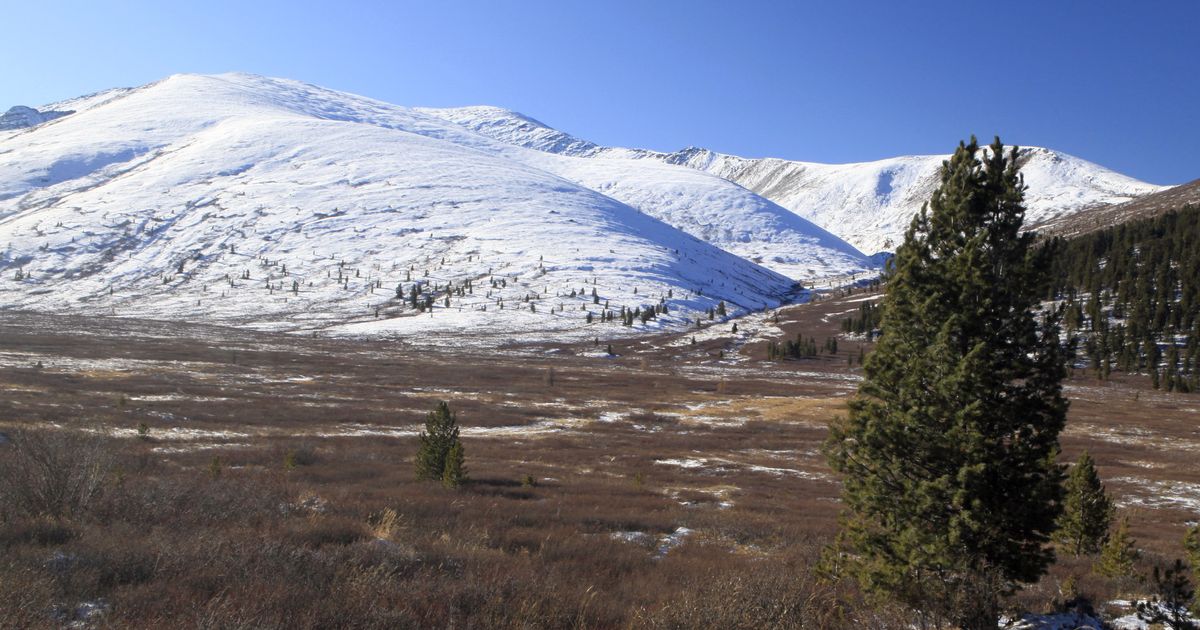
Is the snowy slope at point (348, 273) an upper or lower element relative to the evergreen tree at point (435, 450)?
upper

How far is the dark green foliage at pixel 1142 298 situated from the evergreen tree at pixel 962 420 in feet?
255

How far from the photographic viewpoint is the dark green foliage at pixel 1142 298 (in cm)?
8644

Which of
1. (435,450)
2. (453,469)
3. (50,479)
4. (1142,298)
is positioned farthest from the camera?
(1142,298)

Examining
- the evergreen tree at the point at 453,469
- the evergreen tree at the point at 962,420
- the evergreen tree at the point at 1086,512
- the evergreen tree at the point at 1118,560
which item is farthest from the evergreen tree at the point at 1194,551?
the evergreen tree at the point at 453,469

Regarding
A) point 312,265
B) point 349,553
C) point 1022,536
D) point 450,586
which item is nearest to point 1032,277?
point 1022,536

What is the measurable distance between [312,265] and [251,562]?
181 meters

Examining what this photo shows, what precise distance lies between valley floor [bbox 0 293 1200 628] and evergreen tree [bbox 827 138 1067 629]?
112 centimetres

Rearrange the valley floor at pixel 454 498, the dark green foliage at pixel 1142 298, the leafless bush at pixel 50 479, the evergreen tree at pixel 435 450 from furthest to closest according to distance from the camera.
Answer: the dark green foliage at pixel 1142 298, the evergreen tree at pixel 435 450, the leafless bush at pixel 50 479, the valley floor at pixel 454 498

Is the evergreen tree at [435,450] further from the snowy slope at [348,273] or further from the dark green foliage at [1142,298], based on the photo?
the snowy slope at [348,273]

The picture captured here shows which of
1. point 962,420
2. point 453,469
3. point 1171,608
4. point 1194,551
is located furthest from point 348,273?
point 1171,608

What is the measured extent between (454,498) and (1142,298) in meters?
123

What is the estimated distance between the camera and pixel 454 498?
59.1 ft

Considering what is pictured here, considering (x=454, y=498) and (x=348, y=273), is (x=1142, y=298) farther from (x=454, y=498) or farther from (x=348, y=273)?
(x=348, y=273)

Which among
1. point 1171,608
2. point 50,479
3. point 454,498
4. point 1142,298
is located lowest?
point 454,498
